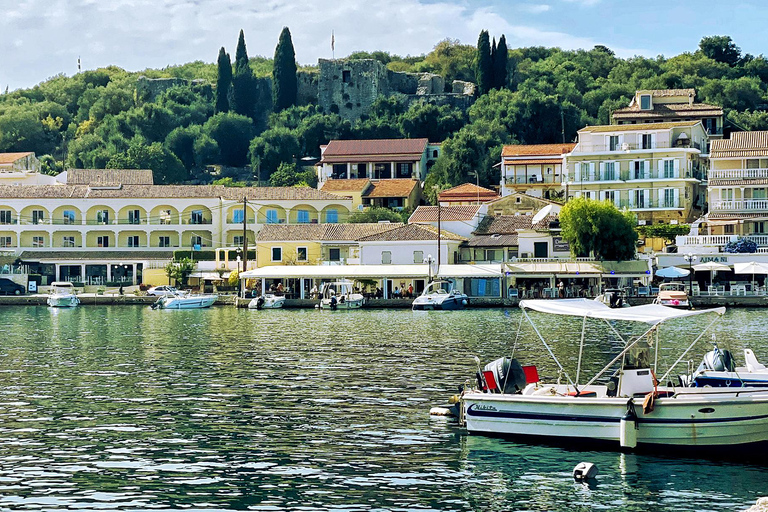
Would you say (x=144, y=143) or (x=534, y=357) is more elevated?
(x=144, y=143)

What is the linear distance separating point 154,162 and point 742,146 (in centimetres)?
6418

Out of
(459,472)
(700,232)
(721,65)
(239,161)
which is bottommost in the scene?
(459,472)

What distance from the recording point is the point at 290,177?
119 m

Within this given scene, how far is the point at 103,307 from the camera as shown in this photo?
256 feet

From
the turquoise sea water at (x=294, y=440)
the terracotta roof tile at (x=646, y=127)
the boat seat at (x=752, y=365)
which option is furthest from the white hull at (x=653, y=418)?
the terracotta roof tile at (x=646, y=127)

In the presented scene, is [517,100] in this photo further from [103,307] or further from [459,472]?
[459,472]

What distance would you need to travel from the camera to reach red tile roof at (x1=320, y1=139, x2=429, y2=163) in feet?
380

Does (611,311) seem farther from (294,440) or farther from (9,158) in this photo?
(9,158)

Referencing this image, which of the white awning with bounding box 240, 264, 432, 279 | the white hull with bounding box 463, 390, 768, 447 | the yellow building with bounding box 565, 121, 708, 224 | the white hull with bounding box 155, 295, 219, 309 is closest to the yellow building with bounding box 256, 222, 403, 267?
the white awning with bounding box 240, 264, 432, 279

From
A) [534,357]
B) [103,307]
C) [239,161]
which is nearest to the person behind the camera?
[534,357]

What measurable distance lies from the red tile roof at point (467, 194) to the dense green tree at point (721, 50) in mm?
47285

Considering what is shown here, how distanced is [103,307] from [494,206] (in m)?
32.7

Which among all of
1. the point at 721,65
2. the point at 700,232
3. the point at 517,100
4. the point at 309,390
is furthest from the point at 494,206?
the point at 309,390

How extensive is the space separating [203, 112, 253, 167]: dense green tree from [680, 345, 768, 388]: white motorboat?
111809 millimetres
